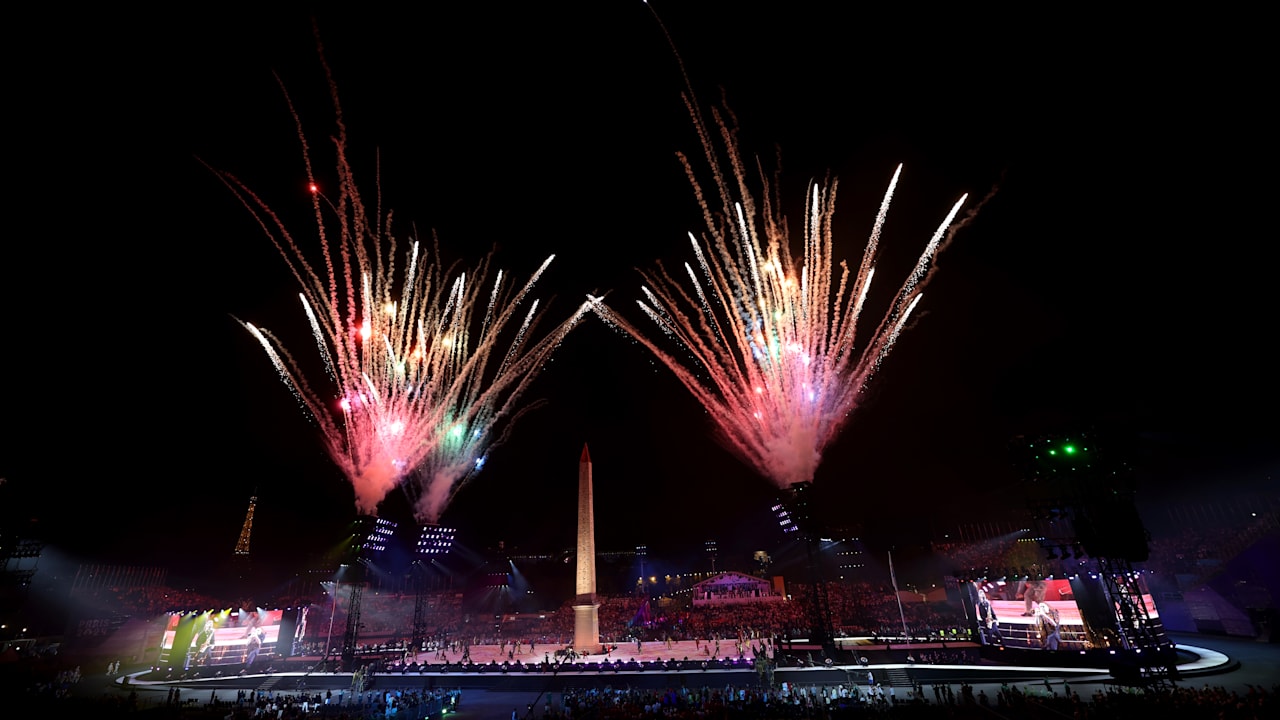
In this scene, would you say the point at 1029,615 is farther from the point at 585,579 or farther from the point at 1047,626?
the point at 585,579

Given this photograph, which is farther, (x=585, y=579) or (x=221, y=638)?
(x=585, y=579)

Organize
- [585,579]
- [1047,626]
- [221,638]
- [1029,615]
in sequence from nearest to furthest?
[1047,626]
[1029,615]
[221,638]
[585,579]

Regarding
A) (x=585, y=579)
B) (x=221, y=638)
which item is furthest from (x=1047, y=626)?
(x=221, y=638)

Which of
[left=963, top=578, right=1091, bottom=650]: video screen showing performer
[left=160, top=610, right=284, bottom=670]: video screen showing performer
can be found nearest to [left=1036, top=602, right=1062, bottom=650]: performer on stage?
[left=963, top=578, right=1091, bottom=650]: video screen showing performer

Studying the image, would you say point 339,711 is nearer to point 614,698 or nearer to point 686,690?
point 614,698

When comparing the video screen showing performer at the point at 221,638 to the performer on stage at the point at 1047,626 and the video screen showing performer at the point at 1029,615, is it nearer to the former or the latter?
the video screen showing performer at the point at 1029,615

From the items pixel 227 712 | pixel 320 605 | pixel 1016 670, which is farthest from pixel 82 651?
pixel 1016 670

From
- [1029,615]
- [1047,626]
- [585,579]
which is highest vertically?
[585,579]
